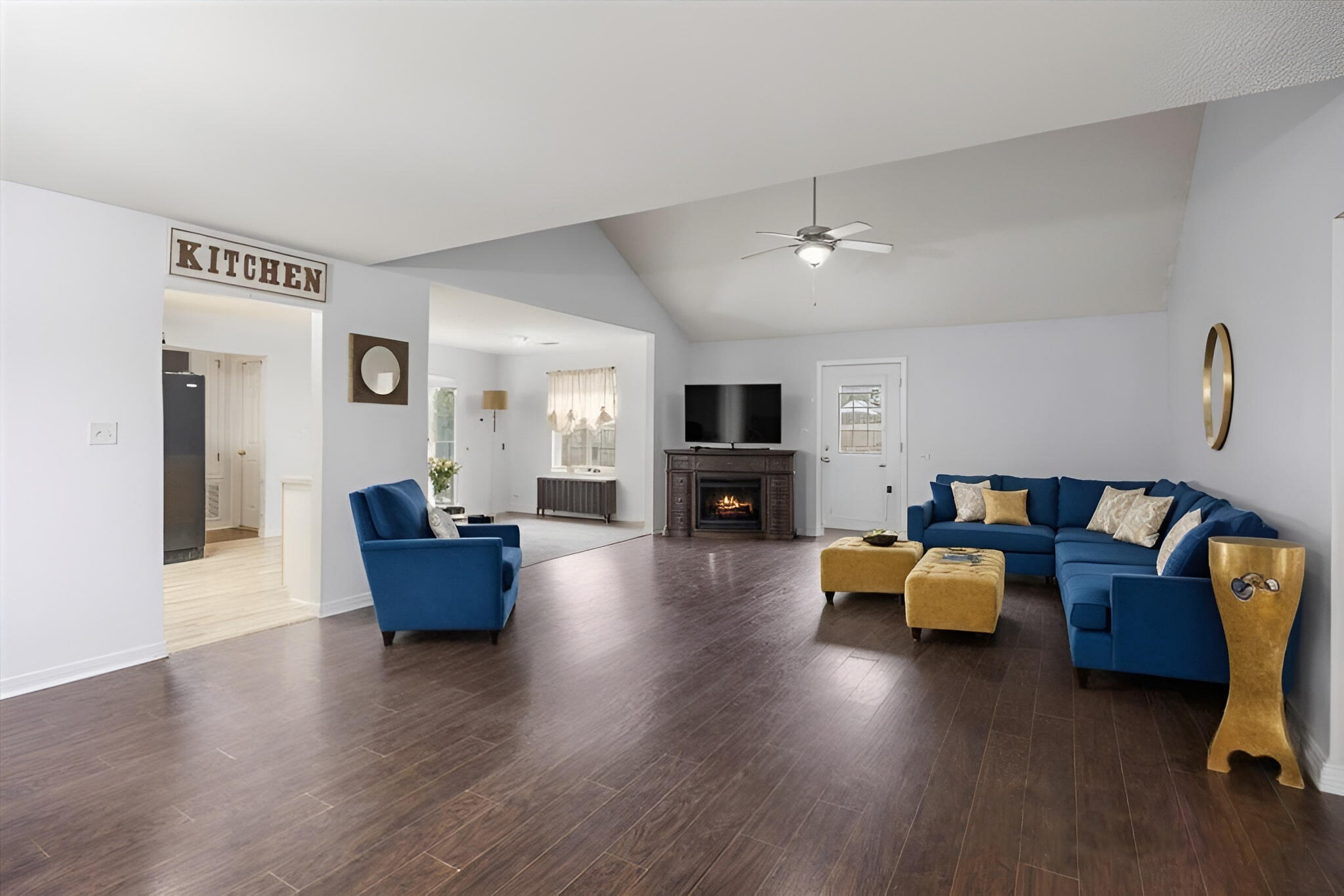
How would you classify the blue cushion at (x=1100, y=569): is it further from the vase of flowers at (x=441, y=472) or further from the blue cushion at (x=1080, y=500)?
the vase of flowers at (x=441, y=472)

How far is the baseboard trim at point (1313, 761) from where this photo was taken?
7.88 feet

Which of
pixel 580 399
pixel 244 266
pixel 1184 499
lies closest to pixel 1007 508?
pixel 1184 499

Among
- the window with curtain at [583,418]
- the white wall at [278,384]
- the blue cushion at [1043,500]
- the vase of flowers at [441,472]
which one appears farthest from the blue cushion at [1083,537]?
the white wall at [278,384]

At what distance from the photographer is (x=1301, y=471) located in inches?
112

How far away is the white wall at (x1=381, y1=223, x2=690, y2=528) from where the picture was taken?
5.62 m

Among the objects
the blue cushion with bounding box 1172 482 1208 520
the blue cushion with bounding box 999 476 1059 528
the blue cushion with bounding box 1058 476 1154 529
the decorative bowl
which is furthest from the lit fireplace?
the blue cushion with bounding box 1172 482 1208 520

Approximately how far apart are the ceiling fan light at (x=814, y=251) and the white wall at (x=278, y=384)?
5.06 meters

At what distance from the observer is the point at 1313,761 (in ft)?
8.29

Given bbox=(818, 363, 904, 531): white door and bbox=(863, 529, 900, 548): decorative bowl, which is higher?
bbox=(818, 363, 904, 531): white door

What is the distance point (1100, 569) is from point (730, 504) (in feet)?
15.7

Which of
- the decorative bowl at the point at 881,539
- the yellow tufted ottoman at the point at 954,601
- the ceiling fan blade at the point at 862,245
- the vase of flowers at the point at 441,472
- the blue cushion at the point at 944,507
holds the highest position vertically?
the ceiling fan blade at the point at 862,245

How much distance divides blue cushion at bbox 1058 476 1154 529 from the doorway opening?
605 cm

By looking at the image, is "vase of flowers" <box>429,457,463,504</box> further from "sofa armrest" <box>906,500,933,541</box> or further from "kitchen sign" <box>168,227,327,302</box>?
"sofa armrest" <box>906,500,933,541</box>

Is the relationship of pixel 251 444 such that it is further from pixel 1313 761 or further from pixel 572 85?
pixel 1313 761
